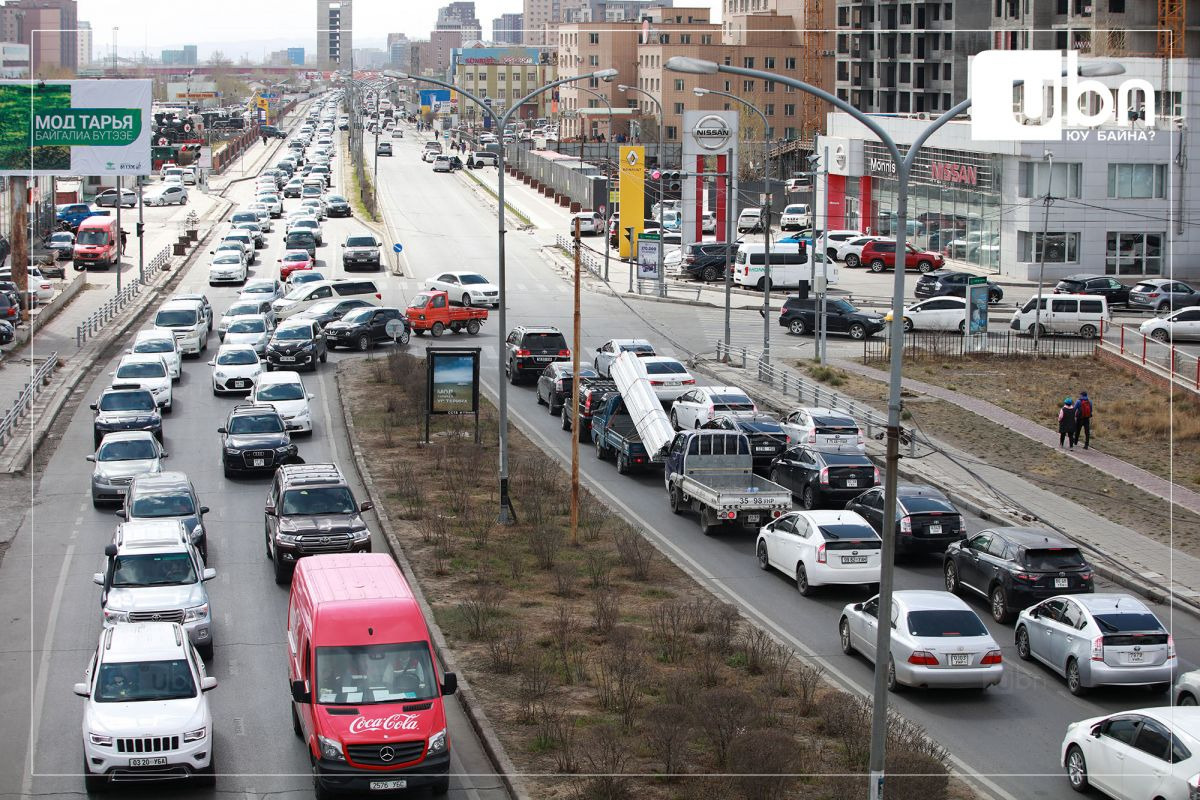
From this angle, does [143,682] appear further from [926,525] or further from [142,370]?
[142,370]

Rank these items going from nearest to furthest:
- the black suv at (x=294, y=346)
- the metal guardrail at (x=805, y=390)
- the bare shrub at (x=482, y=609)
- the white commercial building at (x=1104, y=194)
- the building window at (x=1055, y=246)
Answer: the bare shrub at (x=482, y=609) < the metal guardrail at (x=805, y=390) < the black suv at (x=294, y=346) < the white commercial building at (x=1104, y=194) < the building window at (x=1055, y=246)

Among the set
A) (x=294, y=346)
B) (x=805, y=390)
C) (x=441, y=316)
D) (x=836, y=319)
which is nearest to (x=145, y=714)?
(x=805, y=390)

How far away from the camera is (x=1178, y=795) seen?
15.4m

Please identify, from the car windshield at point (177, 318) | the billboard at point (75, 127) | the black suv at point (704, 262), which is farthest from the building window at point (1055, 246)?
the billboard at point (75, 127)

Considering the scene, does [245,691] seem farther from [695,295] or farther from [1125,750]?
[695,295]

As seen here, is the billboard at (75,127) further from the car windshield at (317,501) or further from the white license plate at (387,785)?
the white license plate at (387,785)

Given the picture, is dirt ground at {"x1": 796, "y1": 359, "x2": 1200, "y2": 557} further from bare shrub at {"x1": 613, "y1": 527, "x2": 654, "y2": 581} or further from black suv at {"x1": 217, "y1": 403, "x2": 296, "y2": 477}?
black suv at {"x1": 217, "y1": 403, "x2": 296, "y2": 477}

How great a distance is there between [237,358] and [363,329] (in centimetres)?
808

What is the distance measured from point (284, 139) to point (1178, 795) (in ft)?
596

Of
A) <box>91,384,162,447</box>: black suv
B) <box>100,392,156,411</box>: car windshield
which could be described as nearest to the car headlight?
<box>91,384,162,447</box>: black suv

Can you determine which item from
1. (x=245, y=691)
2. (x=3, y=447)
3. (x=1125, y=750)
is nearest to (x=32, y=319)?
(x=3, y=447)

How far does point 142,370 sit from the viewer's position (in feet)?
131

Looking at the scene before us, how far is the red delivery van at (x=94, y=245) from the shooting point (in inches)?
2699

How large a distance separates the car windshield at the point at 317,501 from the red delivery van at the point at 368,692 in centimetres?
750
